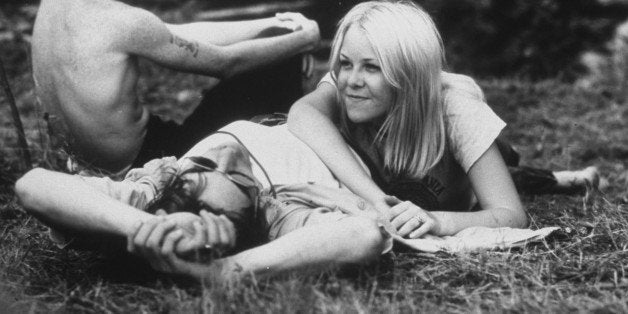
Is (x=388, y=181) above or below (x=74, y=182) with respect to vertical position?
below

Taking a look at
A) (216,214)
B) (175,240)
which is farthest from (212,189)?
(175,240)

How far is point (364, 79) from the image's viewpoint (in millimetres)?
3301

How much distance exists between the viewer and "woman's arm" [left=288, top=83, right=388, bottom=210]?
3.15 metres

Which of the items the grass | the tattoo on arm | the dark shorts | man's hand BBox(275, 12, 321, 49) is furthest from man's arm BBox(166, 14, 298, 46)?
the grass

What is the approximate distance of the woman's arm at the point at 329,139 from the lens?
3152 millimetres

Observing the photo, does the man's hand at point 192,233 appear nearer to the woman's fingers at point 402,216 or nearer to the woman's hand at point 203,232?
the woman's hand at point 203,232

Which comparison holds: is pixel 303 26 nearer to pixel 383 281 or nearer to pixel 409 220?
pixel 409 220

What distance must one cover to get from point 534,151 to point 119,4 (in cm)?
284

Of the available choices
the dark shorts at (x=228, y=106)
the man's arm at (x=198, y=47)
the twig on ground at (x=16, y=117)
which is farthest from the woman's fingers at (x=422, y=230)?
the twig on ground at (x=16, y=117)

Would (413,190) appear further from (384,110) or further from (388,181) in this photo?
(384,110)

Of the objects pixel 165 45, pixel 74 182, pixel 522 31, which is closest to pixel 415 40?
pixel 165 45

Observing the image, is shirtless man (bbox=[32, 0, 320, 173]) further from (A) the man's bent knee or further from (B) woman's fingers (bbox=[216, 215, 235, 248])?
(A) the man's bent knee

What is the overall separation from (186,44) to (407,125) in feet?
3.21

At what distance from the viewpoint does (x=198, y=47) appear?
3605 millimetres
